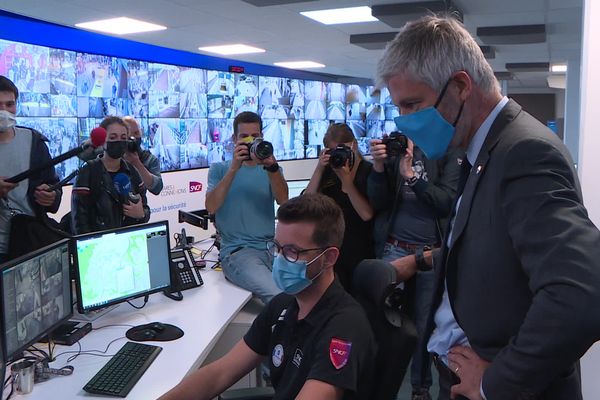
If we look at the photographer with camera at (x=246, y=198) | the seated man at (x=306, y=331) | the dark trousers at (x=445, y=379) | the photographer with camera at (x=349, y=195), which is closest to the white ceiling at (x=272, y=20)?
the photographer with camera at (x=349, y=195)

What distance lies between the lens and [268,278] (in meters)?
2.77

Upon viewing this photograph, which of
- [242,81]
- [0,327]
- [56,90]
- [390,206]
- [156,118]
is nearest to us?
[0,327]

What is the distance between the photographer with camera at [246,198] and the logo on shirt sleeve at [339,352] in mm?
1338

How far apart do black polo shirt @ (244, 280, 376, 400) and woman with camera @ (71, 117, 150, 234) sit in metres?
1.41

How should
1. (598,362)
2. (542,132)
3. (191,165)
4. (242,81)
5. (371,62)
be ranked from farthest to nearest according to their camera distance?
1. (371,62)
2. (242,81)
3. (191,165)
4. (598,362)
5. (542,132)

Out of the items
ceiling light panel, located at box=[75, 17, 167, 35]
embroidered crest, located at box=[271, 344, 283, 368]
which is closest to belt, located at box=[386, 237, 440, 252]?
embroidered crest, located at box=[271, 344, 283, 368]

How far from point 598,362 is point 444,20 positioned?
1.22m

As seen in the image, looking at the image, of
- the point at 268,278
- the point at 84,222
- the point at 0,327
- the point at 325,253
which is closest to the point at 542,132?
the point at 325,253

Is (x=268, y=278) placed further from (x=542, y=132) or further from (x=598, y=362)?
(x=542, y=132)

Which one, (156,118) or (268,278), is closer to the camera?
(268,278)

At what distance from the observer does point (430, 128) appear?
3.73 ft

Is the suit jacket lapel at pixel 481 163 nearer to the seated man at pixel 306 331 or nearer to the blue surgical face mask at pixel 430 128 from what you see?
the blue surgical face mask at pixel 430 128

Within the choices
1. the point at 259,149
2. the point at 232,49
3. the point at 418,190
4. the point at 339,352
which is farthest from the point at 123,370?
the point at 232,49

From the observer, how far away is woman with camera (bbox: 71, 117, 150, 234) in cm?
280
